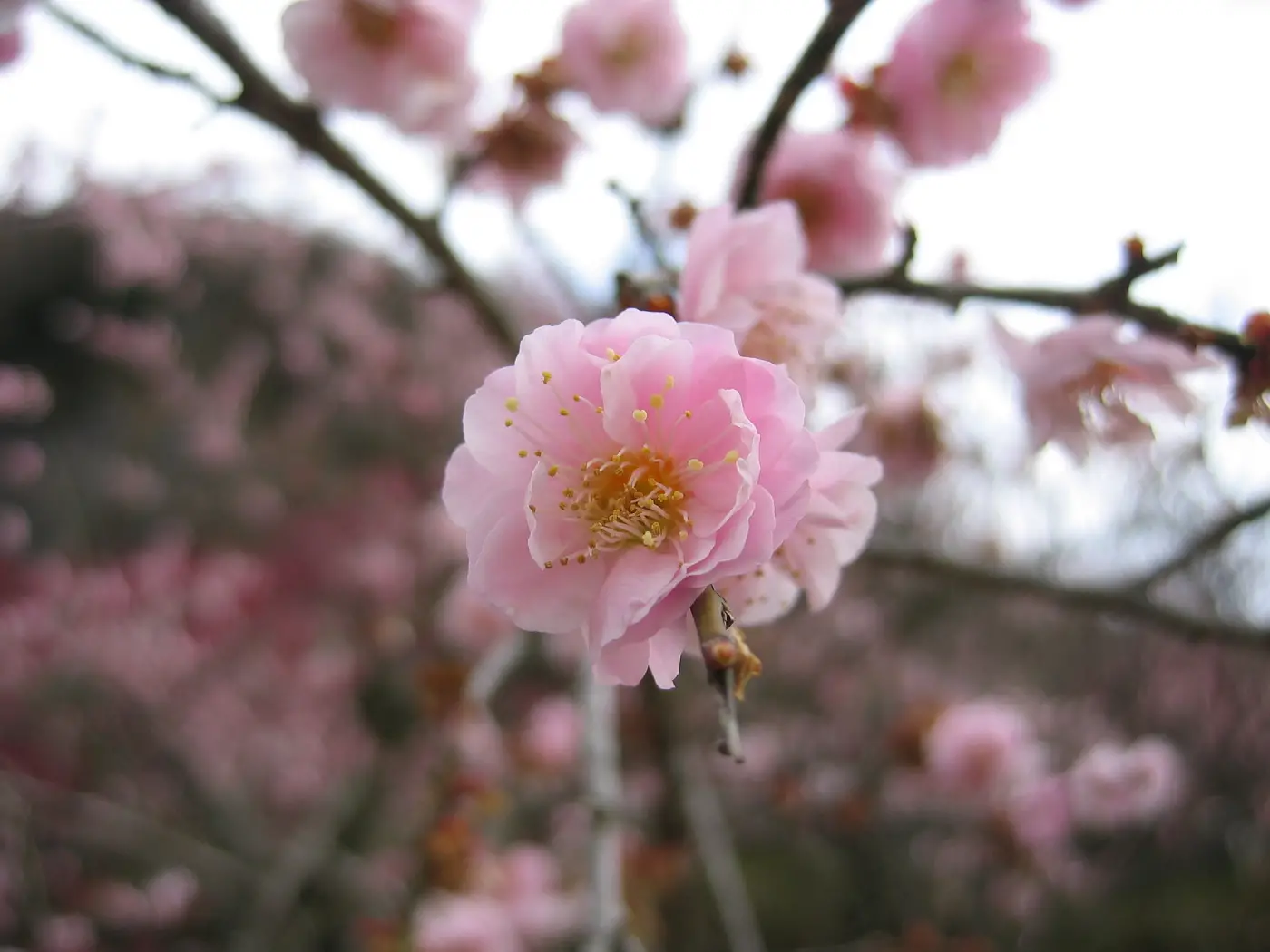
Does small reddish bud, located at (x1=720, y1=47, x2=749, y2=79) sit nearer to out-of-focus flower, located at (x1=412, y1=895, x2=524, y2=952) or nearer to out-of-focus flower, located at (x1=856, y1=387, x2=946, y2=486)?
out-of-focus flower, located at (x1=856, y1=387, x2=946, y2=486)

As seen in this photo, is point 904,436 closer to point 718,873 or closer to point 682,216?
point 682,216

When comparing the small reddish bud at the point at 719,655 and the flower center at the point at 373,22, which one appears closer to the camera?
the small reddish bud at the point at 719,655

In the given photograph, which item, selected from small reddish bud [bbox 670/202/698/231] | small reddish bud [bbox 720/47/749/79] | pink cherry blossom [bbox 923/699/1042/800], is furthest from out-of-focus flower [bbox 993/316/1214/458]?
pink cherry blossom [bbox 923/699/1042/800]

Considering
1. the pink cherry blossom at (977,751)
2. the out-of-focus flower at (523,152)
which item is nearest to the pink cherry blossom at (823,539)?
the out-of-focus flower at (523,152)

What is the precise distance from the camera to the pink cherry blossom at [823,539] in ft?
1.70

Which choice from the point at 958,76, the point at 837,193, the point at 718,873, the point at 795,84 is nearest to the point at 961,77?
the point at 958,76

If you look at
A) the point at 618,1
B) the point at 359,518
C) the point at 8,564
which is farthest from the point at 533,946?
the point at 8,564

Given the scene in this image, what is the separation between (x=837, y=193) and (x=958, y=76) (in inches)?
7.6

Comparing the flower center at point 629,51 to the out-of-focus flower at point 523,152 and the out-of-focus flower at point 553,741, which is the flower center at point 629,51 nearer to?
the out-of-focus flower at point 523,152

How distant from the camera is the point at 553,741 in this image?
2.54 m

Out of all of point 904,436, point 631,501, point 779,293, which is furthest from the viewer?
point 904,436

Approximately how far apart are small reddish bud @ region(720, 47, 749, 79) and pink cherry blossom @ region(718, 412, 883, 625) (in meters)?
0.97

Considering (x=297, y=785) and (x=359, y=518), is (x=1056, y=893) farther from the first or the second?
(x=359, y=518)

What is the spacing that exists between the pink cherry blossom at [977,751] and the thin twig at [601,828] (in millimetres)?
1046
